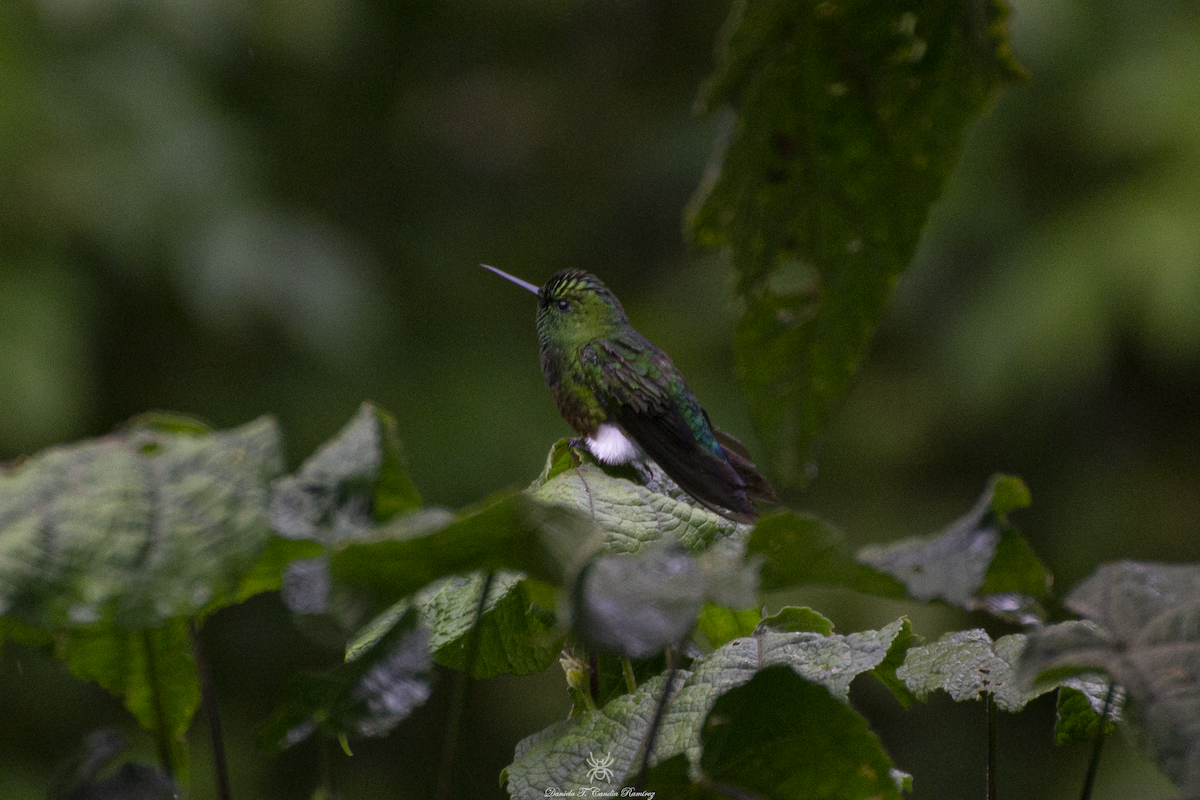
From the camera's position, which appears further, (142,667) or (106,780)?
(142,667)

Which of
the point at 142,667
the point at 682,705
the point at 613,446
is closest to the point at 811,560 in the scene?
the point at 682,705

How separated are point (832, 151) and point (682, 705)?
34 centimetres

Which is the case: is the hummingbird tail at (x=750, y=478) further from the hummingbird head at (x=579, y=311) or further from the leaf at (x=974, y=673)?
the leaf at (x=974, y=673)

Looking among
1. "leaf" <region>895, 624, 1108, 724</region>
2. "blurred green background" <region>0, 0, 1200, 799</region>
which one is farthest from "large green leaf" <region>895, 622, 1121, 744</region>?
"blurred green background" <region>0, 0, 1200, 799</region>

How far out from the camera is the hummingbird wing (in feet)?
3.15

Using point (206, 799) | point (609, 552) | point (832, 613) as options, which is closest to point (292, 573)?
point (609, 552)

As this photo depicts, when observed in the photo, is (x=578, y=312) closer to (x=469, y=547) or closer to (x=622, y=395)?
(x=622, y=395)

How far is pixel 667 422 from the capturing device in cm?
111

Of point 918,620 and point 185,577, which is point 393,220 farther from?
point 185,577

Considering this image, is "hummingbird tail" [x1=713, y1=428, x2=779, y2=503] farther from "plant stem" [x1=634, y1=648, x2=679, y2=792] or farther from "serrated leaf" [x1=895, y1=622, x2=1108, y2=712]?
"plant stem" [x1=634, y1=648, x2=679, y2=792]

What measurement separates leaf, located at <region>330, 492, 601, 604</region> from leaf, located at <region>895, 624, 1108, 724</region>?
27 cm

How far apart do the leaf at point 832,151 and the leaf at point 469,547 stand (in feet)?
0.97

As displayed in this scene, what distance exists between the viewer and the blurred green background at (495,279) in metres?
3.20

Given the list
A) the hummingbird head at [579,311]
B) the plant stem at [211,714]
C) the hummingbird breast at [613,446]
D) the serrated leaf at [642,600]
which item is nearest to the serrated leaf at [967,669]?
the serrated leaf at [642,600]
